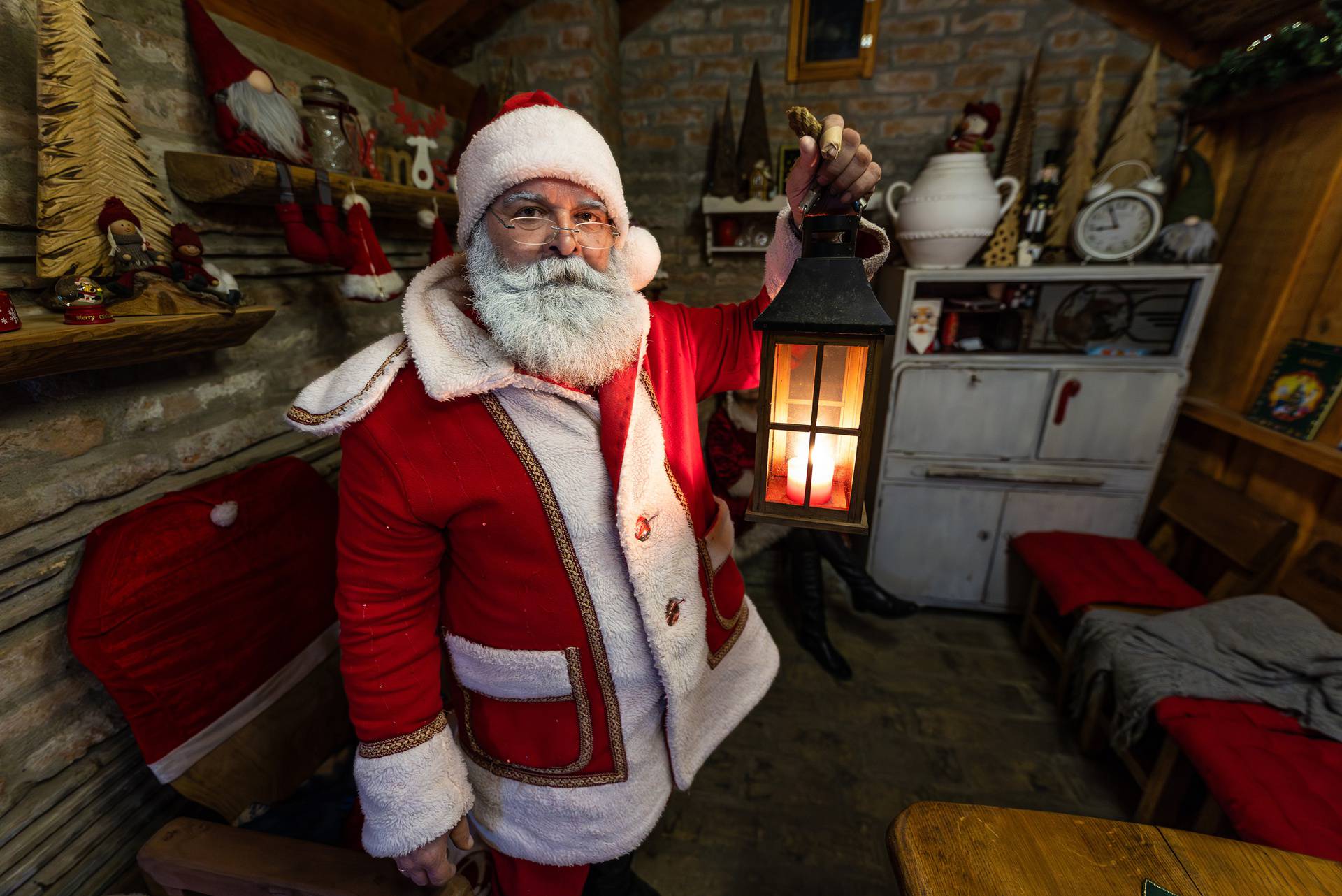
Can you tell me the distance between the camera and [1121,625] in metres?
1.65

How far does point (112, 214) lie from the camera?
34.1 inches

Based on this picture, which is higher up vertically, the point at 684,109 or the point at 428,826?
the point at 684,109

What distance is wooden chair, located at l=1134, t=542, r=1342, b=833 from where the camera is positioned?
133cm

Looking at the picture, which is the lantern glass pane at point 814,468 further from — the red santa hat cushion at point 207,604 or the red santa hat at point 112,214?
the red santa hat at point 112,214

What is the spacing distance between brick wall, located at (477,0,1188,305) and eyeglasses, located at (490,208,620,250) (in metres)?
1.72

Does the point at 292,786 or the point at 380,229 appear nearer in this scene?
the point at 292,786

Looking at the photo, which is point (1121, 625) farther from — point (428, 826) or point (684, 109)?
point (684, 109)

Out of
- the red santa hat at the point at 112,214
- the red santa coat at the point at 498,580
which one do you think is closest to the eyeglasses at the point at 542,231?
the red santa coat at the point at 498,580

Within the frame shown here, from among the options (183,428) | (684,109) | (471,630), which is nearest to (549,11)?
(684,109)

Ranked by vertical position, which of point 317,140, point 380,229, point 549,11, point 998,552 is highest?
point 549,11

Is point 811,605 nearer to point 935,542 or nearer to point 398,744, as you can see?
point 935,542

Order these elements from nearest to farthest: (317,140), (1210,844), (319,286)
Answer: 1. (1210,844)
2. (317,140)
3. (319,286)

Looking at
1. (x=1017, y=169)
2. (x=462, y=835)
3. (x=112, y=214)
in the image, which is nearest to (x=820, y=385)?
(x=462, y=835)

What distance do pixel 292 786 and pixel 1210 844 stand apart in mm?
1666
